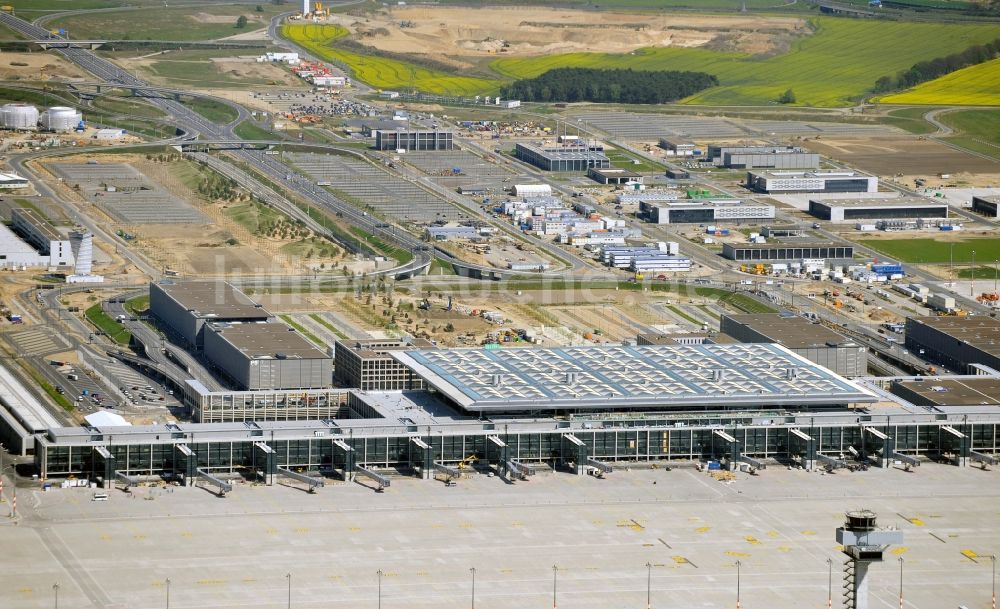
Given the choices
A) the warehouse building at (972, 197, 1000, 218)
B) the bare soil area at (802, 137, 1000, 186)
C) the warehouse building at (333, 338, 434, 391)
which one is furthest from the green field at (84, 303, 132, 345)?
the bare soil area at (802, 137, 1000, 186)

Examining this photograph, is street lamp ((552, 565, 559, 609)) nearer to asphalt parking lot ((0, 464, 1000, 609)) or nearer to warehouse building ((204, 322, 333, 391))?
asphalt parking lot ((0, 464, 1000, 609))

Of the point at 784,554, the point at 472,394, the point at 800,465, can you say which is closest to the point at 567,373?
the point at 472,394

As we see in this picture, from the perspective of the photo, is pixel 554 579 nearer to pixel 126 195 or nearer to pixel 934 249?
pixel 934 249

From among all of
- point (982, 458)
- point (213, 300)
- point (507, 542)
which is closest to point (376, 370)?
point (213, 300)

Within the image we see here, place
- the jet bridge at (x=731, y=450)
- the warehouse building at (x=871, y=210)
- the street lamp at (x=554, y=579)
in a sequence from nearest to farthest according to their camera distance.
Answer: the street lamp at (x=554, y=579)
the jet bridge at (x=731, y=450)
the warehouse building at (x=871, y=210)

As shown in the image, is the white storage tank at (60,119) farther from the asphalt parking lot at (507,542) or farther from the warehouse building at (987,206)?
the asphalt parking lot at (507,542)

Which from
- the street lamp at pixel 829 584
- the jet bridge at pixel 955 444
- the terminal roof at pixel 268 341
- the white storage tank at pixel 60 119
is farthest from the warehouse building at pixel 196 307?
the white storage tank at pixel 60 119

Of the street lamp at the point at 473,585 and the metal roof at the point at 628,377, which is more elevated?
the metal roof at the point at 628,377
